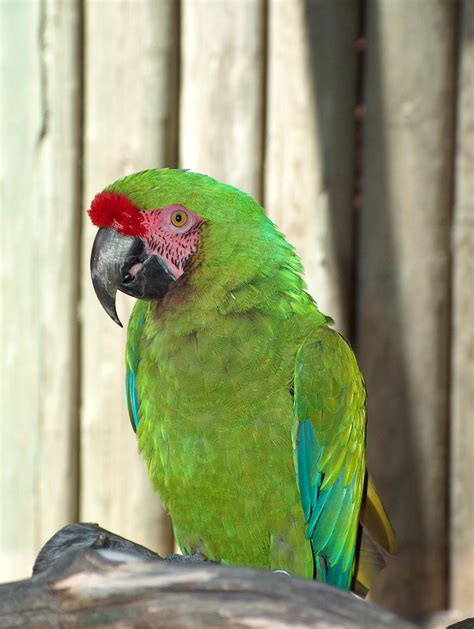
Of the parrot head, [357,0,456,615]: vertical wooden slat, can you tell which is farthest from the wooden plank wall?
the parrot head

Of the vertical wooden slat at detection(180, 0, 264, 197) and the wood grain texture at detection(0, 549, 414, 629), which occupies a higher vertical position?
the vertical wooden slat at detection(180, 0, 264, 197)

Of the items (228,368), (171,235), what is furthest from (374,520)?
(171,235)

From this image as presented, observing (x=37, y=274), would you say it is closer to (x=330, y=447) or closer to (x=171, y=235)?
(x=171, y=235)

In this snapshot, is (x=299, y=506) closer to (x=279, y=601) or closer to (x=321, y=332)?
(x=321, y=332)

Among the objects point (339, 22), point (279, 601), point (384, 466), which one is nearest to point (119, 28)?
point (339, 22)

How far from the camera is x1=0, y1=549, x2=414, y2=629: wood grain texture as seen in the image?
1350 mm

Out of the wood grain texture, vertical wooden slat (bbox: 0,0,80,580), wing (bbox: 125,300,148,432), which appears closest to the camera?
the wood grain texture

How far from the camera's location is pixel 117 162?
3580 mm

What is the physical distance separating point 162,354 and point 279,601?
112 centimetres

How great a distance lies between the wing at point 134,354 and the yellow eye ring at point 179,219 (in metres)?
0.39

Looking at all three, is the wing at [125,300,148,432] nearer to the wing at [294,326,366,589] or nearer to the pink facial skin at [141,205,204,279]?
the pink facial skin at [141,205,204,279]

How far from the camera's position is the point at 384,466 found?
3.61 meters

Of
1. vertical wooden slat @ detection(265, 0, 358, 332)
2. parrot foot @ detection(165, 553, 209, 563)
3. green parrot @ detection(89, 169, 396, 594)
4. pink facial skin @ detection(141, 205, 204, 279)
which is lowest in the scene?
parrot foot @ detection(165, 553, 209, 563)

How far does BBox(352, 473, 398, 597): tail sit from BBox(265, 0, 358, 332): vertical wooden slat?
3.41 ft
